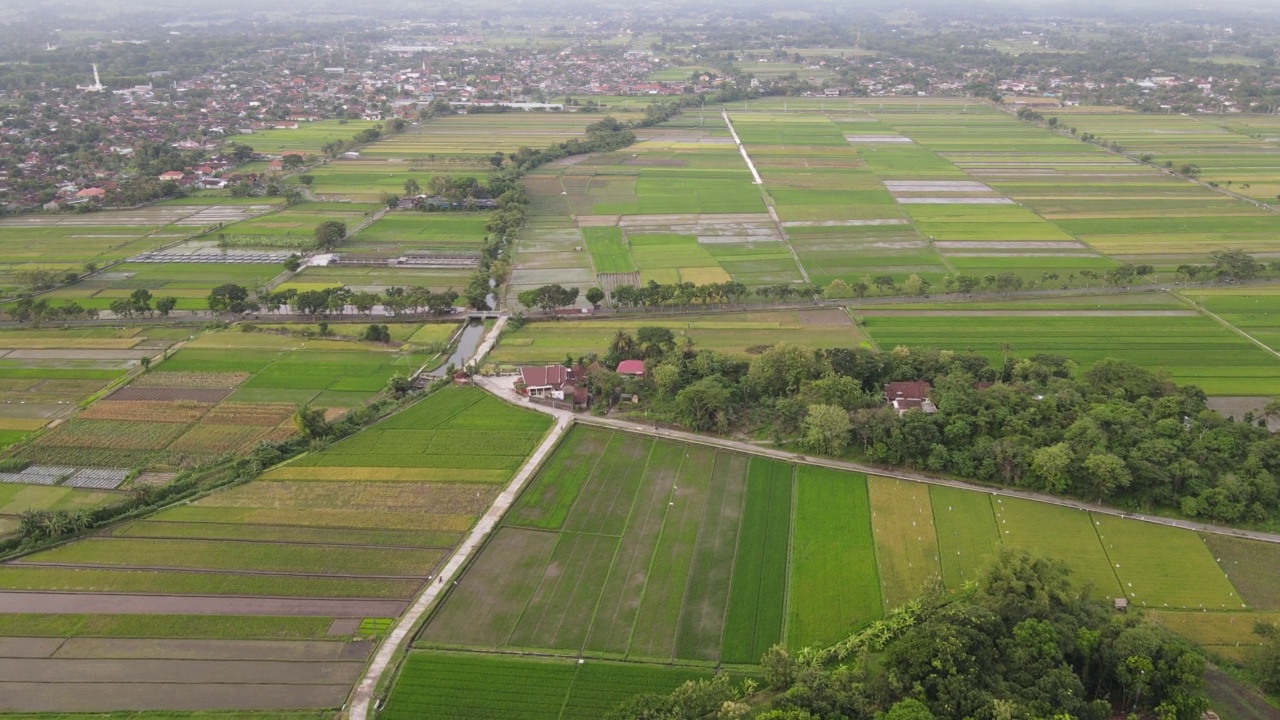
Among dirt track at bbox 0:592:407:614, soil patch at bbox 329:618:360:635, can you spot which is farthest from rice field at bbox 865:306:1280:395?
soil patch at bbox 329:618:360:635

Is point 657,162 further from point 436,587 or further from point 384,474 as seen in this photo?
point 436,587

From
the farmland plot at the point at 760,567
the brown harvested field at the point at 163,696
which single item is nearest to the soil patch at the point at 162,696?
the brown harvested field at the point at 163,696

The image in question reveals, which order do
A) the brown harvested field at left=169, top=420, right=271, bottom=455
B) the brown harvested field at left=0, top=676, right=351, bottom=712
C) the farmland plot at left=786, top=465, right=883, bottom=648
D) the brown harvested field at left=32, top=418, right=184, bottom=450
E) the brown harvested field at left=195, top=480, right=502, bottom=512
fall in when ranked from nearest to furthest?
the brown harvested field at left=0, top=676, right=351, bottom=712 < the farmland plot at left=786, top=465, right=883, bottom=648 < the brown harvested field at left=195, top=480, right=502, bottom=512 < the brown harvested field at left=169, top=420, right=271, bottom=455 < the brown harvested field at left=32, top=418, right=184, bottom=450

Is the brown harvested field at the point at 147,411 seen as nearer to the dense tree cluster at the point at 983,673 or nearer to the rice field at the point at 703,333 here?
the rice field at the point at 703,333

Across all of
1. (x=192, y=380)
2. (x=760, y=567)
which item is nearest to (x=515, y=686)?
(x=760, y=567)

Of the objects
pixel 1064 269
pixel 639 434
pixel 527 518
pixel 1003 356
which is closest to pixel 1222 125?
pixel 1064 269

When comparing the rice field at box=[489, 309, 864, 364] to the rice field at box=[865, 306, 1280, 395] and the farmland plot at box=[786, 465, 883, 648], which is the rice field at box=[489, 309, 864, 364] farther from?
the farmland plot at box=[786, 465, 883, 648]

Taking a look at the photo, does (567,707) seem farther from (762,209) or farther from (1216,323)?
(762,209)
